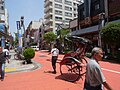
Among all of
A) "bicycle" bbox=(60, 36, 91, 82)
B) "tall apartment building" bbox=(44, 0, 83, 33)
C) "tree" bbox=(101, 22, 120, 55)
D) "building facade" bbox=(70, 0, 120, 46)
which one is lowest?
"bicycle" bbox=(60, 36, 91, 82)

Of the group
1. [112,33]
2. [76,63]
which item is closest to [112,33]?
[112,33]

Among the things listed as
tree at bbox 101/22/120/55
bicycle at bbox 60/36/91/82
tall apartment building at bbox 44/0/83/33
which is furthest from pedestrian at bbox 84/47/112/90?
tall apartment building at bbox 44/0/83/33

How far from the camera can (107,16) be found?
32.3 meters

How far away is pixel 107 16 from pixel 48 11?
45.1 m

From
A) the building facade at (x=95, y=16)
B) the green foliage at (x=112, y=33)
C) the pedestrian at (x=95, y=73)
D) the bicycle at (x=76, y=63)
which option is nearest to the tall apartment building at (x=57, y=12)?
the building facade at (x=95, y=16)

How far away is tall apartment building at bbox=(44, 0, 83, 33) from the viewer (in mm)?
73062

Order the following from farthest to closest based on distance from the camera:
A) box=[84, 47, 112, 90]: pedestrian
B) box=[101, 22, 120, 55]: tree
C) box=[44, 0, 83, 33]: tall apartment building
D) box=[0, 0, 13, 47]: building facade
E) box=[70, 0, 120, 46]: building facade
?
1. box=[44, 0, 83, 33]: tall apartment building
2. box=[70, 0, 120, 46]: building facade
3. box=[101, 22, 120, 55]: tree
4. box=[0, 0, 13, 47]: building facade
5. box=[84, 47, 112, 90]: pedestrian

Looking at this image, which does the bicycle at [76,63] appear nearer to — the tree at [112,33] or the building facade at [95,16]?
the tree at [112,33]

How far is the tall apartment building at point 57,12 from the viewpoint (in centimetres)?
7306

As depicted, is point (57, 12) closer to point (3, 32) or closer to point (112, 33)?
point (112, 33)

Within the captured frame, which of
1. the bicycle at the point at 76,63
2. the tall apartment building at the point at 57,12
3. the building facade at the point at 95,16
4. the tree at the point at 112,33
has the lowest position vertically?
the bicycle at the point at 76,63

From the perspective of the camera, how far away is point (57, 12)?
74750 mm

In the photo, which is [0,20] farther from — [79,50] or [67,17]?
[79,50]

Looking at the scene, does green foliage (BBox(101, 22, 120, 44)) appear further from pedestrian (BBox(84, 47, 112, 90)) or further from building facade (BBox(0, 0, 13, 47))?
pedestrian (BBox(84, 47, 112, 90))
